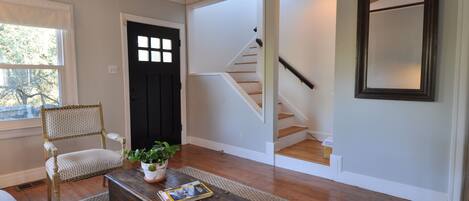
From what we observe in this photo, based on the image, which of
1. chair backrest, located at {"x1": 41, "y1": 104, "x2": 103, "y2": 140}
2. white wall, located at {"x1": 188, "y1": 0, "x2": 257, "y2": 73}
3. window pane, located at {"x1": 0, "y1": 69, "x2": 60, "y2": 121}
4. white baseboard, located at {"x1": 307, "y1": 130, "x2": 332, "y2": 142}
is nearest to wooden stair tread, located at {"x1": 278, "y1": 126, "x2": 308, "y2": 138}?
white baseboard, located at {"x1": 307, "y1": 130, "x2": 332, "y2": 142}

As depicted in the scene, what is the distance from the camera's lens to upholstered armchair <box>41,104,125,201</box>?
7.32 ft

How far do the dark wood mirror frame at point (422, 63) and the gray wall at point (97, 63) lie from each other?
277cm

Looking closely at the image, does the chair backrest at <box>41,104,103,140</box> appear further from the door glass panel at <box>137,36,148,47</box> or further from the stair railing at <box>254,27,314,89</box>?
the stair railing at <box>254,27,314,89</box>

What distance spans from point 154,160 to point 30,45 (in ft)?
7.09

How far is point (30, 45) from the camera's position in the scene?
293cm

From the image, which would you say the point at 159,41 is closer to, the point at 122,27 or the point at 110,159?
the point at 122,27

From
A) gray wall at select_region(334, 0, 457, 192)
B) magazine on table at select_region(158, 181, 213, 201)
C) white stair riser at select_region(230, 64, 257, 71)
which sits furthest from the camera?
white stair riser at select_region(230, 64, 257, 71)

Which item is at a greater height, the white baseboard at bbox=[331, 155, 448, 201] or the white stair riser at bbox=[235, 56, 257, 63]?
the white stair riser at bbox=[235, 56, 257, 63]

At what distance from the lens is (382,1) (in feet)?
8.53

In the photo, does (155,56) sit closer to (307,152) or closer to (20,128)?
(20,128)

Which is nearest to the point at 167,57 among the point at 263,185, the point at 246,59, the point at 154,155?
the point at 246,59

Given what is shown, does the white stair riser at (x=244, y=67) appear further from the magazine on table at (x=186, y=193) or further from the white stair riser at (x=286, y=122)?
the magazine on table at (x=186, y=193)

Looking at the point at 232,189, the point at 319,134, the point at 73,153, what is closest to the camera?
the point at 73,153

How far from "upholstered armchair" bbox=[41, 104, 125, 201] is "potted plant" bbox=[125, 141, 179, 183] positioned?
608 millimetres
